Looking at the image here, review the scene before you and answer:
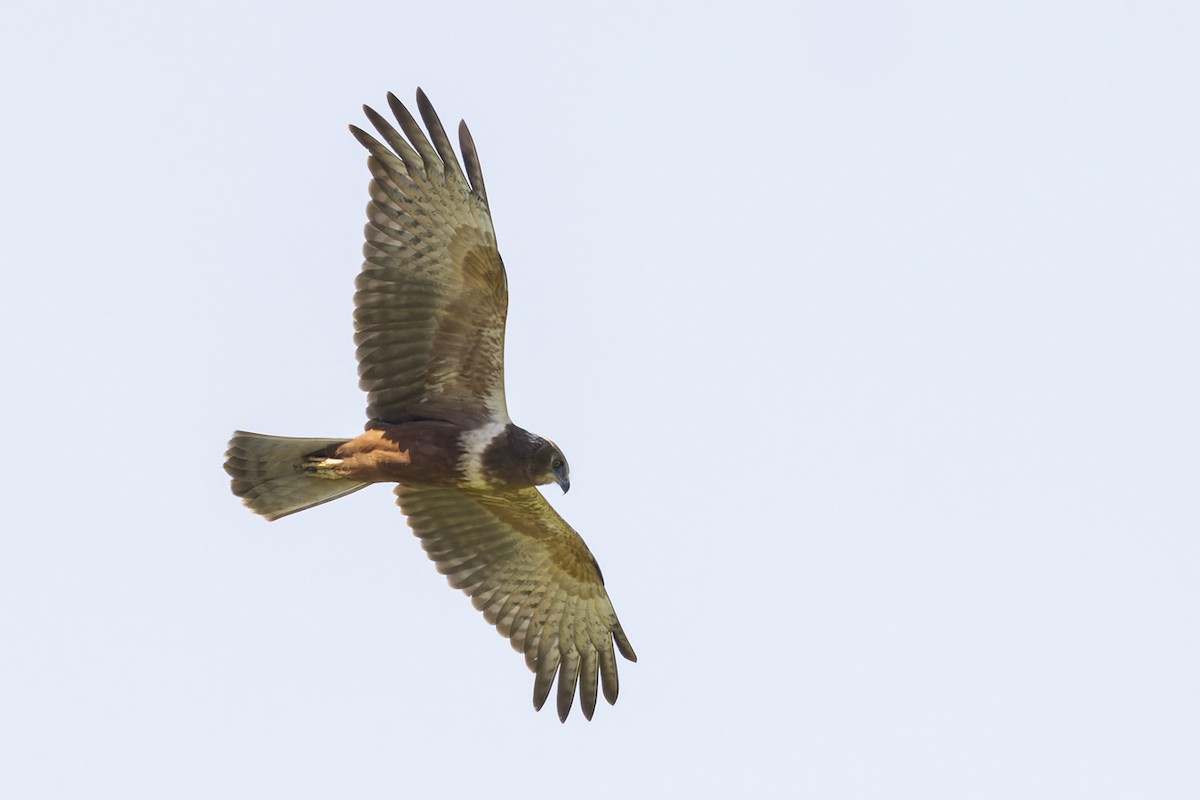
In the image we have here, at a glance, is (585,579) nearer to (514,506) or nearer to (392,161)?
(514,506)

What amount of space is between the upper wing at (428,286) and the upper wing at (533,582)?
1295 millimetres

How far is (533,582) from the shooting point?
14.5 meters

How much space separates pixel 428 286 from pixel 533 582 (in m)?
2.77

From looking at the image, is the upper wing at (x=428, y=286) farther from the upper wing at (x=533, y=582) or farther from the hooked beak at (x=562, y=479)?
the upper wing at (x=533, y=582)

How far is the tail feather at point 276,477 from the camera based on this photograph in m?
13.4

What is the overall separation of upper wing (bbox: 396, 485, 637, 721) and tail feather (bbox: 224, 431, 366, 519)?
994 mm

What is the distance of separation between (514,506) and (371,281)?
87.5 inches

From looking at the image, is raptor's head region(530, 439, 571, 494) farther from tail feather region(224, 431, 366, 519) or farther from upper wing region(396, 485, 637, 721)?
tail feather region(224, 431, 366, 519)

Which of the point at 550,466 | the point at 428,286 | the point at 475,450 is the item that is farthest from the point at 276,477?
the point at 550,466

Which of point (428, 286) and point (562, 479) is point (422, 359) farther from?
point (562, 479)

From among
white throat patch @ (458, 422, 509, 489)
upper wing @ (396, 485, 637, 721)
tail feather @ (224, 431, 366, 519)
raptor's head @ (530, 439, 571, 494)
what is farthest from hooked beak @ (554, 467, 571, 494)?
tail feather @ (224, 431, 366, 519)

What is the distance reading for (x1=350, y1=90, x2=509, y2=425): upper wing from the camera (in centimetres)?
1282

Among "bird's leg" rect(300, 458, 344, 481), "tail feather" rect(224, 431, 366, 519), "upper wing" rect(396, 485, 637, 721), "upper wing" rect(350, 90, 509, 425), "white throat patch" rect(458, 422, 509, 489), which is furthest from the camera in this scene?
"upper wing" rect(396, 485, 637, 721)

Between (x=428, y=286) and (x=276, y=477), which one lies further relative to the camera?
(x=276, y=477)
